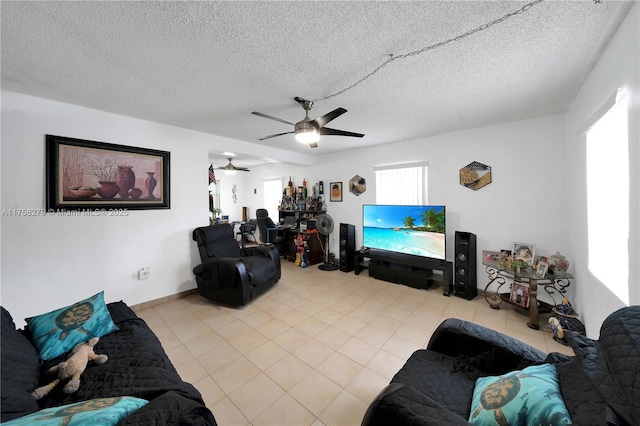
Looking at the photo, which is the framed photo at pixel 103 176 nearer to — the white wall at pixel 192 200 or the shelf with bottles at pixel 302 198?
the white wall at pixel 192 200

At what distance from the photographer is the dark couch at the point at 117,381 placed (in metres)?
0.88

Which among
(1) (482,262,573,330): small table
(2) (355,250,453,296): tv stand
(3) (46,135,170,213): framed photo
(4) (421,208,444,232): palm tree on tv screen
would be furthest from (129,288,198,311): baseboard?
(1) (482,262,573,330): small table

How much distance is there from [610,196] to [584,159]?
639mm

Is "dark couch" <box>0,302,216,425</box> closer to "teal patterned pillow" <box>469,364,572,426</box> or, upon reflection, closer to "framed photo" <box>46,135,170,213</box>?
"teal patterned pillow" <box>469,364,572,426</box>

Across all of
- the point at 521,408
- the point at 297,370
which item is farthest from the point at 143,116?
the point at 521,408

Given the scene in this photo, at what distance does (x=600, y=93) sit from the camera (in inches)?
67.4

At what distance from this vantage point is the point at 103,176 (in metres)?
2.68

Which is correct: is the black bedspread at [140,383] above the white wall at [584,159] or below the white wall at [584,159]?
below

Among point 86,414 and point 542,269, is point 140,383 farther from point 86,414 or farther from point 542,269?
point 542,269

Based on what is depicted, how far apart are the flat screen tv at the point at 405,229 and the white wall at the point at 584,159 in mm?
1331

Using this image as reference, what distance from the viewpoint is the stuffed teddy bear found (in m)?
1.12

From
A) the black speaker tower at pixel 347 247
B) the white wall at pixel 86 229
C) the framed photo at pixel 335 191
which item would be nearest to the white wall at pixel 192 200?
the white wall at pixel 86 229

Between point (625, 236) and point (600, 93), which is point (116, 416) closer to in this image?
point (625, 236)

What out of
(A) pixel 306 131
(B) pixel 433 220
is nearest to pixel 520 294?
(B) pixel 433 220
